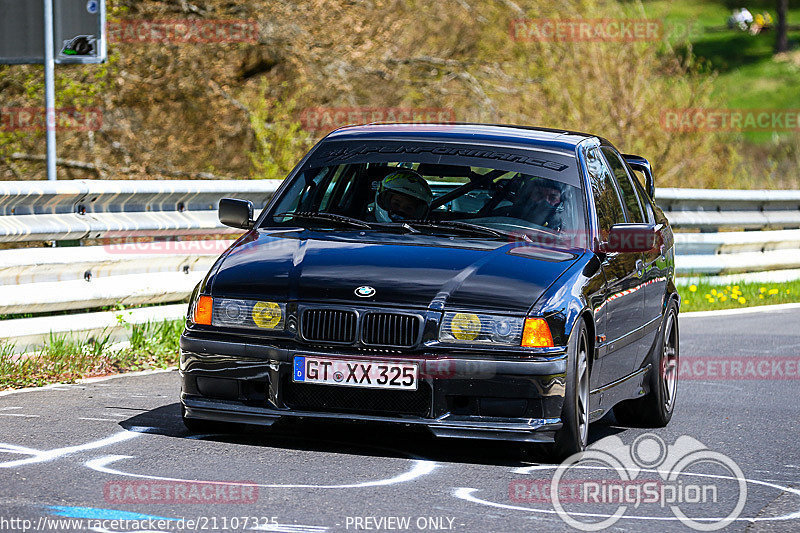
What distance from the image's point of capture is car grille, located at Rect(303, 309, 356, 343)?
6.34m

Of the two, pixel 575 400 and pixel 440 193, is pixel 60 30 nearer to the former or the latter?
pixel 440 193

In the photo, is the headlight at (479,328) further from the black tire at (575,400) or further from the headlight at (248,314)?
the headlight at (248,314)

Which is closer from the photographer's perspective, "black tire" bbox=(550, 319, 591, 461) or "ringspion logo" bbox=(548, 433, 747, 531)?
"ringspion logo" bbox=(548, 433, 747, 531)

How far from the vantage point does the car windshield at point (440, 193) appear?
23.7ft

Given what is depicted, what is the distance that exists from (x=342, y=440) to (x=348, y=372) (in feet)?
2.34

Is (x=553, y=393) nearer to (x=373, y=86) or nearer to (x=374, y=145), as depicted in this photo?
(x=374, y=145)

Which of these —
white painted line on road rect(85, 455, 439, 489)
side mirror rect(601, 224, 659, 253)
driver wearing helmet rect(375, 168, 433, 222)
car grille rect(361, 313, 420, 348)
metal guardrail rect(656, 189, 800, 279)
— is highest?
driver wearing helmet rect(375, 168, 433, 222)

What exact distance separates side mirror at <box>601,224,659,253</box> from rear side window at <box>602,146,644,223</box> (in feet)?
3.81

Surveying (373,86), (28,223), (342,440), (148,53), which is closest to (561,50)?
(373,86)

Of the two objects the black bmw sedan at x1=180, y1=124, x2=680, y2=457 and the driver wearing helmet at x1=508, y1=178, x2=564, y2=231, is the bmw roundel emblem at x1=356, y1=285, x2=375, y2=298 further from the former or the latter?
the driver wearing helmet at x1=508, y1=178, x2=564, y2=231

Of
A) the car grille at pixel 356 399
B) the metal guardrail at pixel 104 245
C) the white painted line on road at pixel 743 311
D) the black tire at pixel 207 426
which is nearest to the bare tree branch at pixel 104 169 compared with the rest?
the metal guardrail at pixel 104 245

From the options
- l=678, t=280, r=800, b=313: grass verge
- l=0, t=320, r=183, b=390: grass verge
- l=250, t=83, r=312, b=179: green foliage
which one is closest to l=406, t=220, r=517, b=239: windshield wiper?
l=0, t=320, r=183, b=390: grass verge

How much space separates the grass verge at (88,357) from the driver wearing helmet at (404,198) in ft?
8.14

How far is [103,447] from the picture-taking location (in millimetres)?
6551
